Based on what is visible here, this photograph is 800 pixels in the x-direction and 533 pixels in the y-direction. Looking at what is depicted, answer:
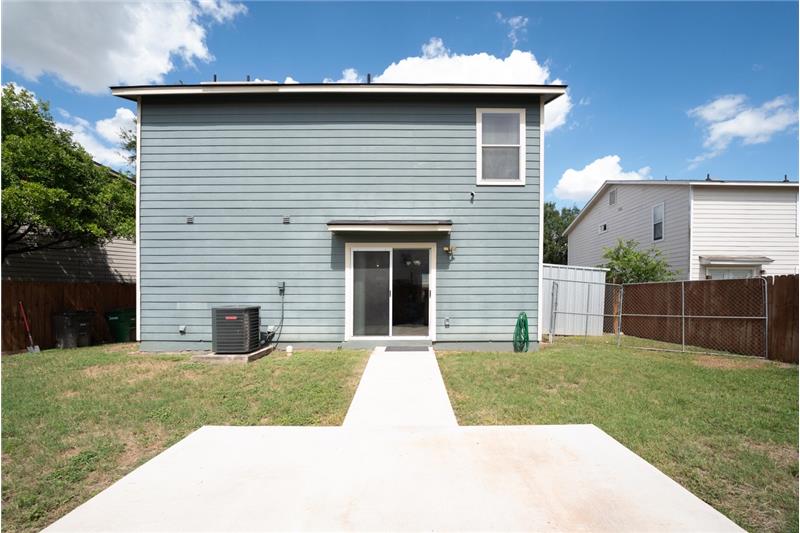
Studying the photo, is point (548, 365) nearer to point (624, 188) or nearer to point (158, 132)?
point (158, 132)

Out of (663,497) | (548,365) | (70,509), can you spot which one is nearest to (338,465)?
(70,509)

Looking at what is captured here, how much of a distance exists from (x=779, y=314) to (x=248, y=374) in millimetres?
10354

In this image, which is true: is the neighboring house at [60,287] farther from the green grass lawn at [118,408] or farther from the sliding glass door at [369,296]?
the sliding glass door at [369,296]

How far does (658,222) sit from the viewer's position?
45.6 ft

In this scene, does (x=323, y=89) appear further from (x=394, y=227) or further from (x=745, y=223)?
(x=745, y=223)

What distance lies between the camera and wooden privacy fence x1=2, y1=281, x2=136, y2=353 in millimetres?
7988

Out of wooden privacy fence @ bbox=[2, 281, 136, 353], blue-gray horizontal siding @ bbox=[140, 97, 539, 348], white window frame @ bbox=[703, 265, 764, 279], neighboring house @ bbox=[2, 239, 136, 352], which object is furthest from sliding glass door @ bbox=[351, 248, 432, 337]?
white window frame @ bbox=[703, 265, 764, 279]

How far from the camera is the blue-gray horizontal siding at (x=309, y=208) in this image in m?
7.55

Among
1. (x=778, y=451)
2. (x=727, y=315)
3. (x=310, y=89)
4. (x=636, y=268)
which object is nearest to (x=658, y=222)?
(x=636, y=268)

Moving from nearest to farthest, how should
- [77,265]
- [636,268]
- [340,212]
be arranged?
[340,212] → [77,265] → [636,268]

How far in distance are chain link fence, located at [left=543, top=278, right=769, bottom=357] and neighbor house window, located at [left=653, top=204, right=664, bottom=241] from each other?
3935 mm

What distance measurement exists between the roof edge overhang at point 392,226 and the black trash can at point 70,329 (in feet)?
22.8

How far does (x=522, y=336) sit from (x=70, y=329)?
10.6 m

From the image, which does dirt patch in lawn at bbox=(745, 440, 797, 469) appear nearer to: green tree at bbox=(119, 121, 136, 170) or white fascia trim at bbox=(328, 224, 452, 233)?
white fascia trim at bbox=(328, 224, 452, 233)
